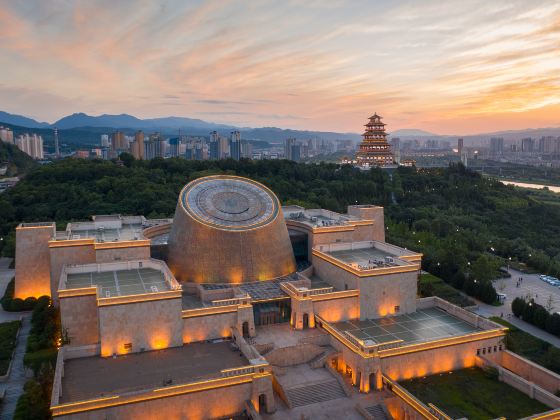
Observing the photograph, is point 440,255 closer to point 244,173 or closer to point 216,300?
point 216,300

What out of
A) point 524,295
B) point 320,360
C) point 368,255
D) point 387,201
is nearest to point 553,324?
point 524,295

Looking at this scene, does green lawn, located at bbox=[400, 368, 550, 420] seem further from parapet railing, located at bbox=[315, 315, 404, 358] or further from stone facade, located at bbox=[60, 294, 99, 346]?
stone facade, located at bbox=[60, 294, 99, 346]

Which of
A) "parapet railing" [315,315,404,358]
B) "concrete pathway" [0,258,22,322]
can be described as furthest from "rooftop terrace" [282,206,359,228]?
"concrete pathway" [0,258,22,322]

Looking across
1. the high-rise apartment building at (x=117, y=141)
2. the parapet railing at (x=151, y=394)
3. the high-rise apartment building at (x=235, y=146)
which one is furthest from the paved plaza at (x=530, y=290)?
the high-rise apartment building at (x=117, y=141)

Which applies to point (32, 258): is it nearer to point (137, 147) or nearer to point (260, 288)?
point (260, 288)

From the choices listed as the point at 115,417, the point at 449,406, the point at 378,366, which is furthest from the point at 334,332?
the point at 115,417

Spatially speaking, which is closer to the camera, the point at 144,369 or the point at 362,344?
the point at 144,369

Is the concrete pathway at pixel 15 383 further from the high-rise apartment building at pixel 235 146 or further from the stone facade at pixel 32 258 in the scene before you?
the high-rise apartment building at pixel 235 146

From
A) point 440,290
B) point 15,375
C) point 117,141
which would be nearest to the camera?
point 15,375
